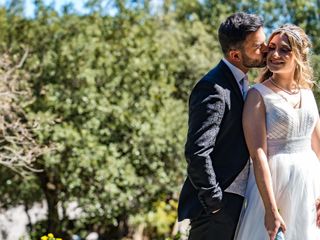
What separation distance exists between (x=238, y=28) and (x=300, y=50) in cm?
31

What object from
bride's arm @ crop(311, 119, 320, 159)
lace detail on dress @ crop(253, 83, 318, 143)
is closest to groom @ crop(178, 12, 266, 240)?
lace detail on dress @ crop(253, 83, 318, 143)

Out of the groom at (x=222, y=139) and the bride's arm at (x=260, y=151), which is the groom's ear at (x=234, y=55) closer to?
the groom at (x=222, y=139)

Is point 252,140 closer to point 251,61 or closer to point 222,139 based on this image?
point 222,139

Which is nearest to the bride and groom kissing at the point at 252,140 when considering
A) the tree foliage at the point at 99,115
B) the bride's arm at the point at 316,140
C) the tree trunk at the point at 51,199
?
the bride's arm at the point at 316,140

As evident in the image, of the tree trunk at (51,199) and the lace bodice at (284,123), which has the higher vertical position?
the lace bodice at (284,123)

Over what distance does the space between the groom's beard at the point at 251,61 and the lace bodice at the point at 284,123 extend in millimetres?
99

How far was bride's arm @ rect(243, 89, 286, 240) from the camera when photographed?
337cm

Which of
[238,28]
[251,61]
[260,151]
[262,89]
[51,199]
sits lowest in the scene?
[51,199]

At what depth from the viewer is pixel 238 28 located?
137 inches

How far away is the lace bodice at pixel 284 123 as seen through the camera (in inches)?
137

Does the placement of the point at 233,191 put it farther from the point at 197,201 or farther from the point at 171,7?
the point at 171,7

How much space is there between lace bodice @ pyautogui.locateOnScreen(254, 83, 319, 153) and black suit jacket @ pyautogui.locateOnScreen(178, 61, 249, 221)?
4.9 inches

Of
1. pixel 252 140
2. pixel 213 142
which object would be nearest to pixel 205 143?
pixel 213 142

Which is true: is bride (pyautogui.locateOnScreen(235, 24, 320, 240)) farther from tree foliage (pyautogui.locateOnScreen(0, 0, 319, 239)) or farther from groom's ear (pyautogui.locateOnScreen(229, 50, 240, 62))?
tree foliage (pyautogui.locateOnScreen(0, 0, 319, 239))
